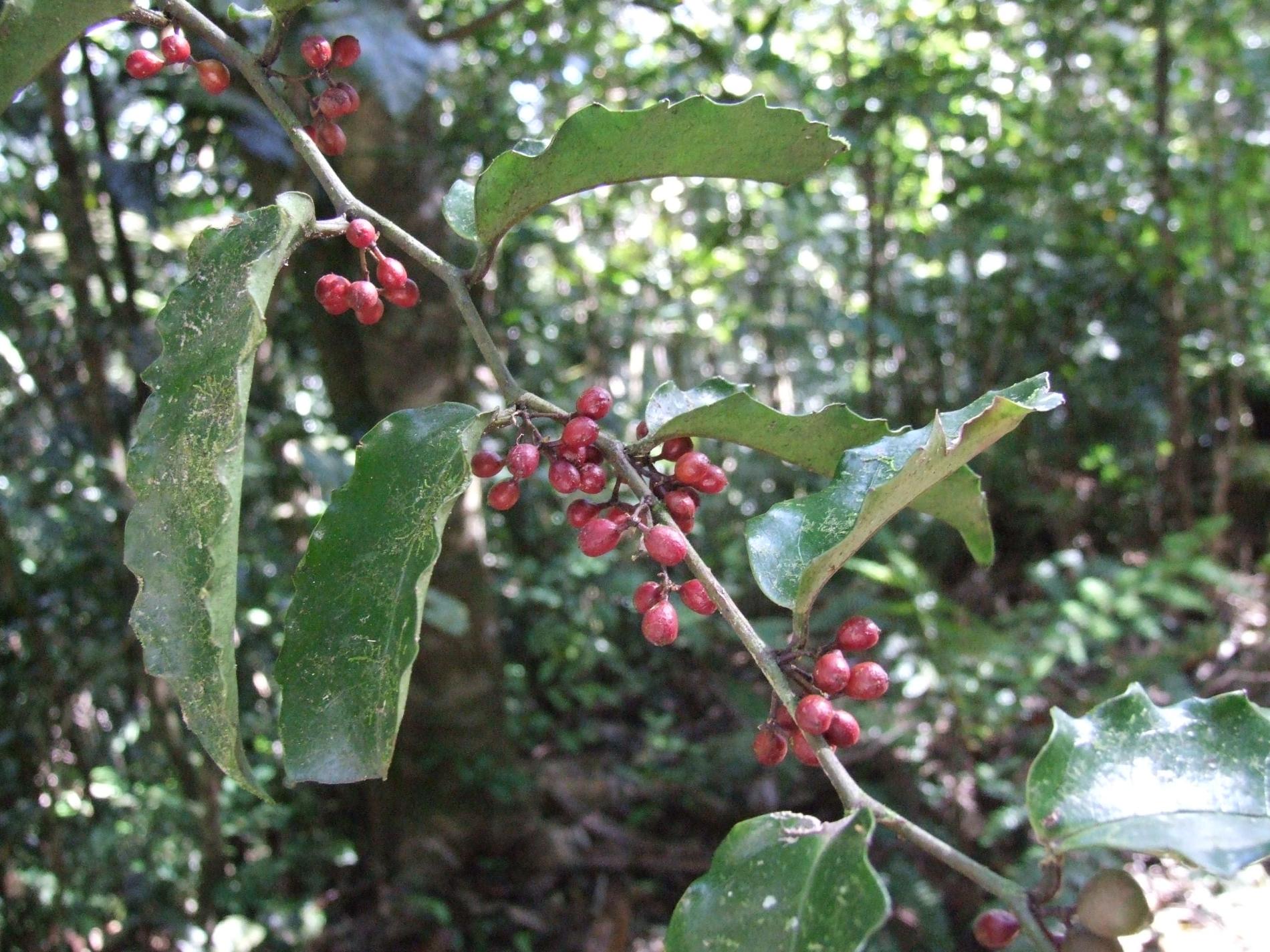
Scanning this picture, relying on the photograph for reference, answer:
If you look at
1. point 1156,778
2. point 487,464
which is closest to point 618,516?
point 487,464

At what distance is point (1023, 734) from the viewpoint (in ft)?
10.2

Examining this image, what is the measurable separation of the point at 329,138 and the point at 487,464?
29 cm

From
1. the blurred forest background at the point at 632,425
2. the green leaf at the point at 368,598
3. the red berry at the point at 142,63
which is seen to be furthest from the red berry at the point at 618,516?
the blurred forest background at the point at 632,425

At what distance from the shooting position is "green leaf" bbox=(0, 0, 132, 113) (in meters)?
0.62

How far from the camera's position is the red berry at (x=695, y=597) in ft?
2.06

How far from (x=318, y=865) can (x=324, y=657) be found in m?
2.39

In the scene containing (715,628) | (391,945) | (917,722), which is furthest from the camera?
(715,628)

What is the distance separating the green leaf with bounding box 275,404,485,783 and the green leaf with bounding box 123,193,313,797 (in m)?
0.05

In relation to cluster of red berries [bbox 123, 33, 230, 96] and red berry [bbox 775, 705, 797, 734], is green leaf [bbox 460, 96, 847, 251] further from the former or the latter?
red berry [bbox 775, 705, 797, 734]

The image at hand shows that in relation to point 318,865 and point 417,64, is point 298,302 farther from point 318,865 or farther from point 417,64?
point 318,865

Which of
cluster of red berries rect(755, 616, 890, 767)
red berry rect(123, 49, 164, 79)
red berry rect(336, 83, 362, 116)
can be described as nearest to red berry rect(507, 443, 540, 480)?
cluster of red berries rect(755, 616, 890, 767)

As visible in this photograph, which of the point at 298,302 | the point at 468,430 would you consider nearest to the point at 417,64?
the point at 298,302

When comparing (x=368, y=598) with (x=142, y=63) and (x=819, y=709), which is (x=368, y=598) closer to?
(x=819, y=709)

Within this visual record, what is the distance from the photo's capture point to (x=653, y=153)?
0.63 m
